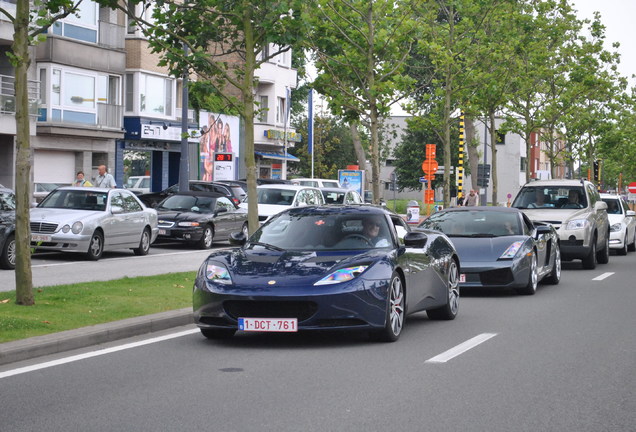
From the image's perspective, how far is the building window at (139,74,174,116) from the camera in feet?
159

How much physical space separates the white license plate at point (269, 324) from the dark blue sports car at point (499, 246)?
659cm

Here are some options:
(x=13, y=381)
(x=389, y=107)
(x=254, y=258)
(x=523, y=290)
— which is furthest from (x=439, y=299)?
(x=389, y=107)

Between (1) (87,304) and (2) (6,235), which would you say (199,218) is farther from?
(1) (87,304)

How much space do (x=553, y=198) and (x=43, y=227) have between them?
34.9ft

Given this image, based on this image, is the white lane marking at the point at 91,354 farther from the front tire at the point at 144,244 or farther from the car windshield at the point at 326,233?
the front tire at the point at 144,244

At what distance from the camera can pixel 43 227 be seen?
22062 millimetres

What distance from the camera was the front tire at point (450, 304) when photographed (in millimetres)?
12867

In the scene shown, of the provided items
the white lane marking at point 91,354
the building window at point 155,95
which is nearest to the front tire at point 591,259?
the white lane marking at point 91,354

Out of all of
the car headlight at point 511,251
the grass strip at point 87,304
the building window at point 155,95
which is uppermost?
the building window at point 155,95

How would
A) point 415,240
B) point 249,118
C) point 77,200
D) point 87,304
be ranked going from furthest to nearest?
point 77,200 → point 249,118 → point 87,304 → point 415,240

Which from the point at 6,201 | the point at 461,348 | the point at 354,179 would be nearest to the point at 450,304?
the point at 461,348

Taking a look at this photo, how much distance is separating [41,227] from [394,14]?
34.0 ft

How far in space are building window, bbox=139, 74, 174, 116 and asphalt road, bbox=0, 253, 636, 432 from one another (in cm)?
3744

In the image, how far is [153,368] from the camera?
9.02m
